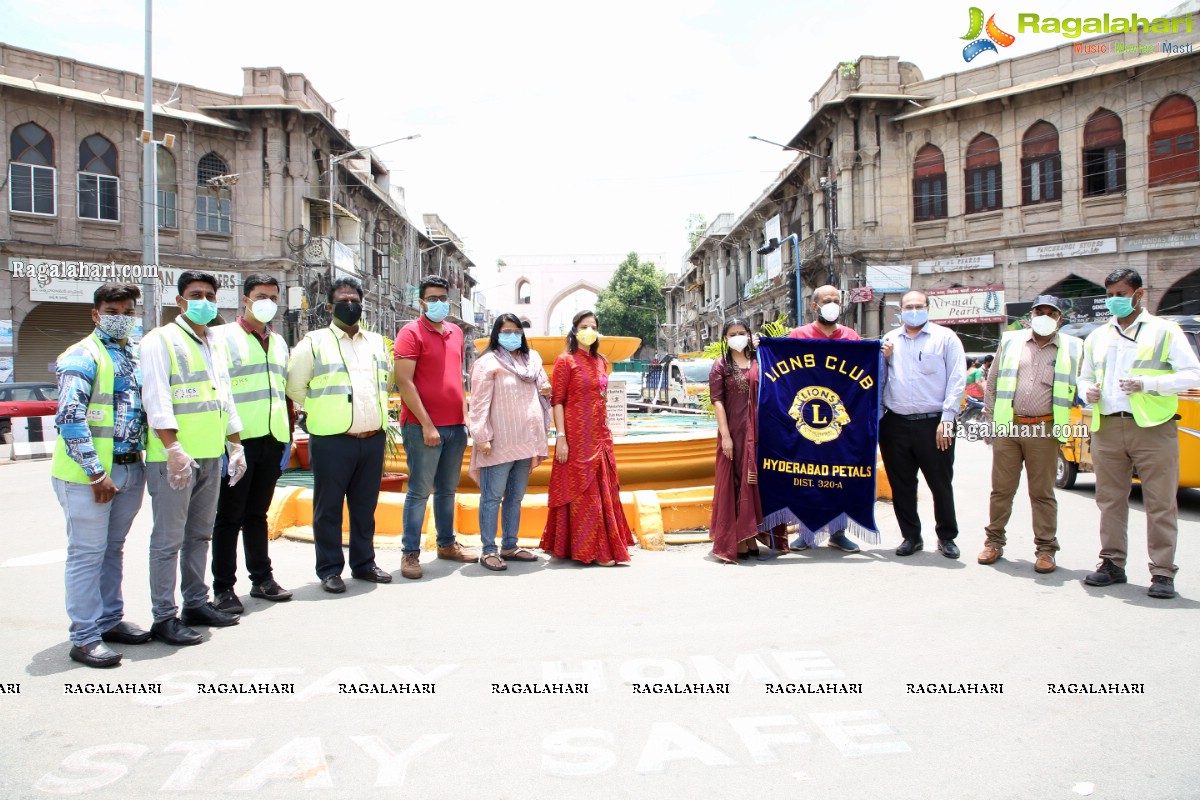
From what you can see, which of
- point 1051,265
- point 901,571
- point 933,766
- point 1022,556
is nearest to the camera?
point 933,766

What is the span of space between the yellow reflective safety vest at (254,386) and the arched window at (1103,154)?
89.0 feet

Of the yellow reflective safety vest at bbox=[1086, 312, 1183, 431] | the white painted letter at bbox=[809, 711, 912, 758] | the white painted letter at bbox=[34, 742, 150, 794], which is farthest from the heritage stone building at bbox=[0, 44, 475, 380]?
the white painted letter at bbox=[809, 711, 912, 758]

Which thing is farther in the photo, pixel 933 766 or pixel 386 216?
pixel 386 216

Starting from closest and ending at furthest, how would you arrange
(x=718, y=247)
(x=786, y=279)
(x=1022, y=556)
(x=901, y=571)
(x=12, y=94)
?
(x=901, y=571)
(x=1022, y=556)
(x=12, y=94)
(x=786, y=279)
(x=718, y=247)

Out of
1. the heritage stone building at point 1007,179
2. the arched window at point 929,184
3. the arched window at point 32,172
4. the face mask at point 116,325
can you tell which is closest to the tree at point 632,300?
the heritage stone building at point 1007,179

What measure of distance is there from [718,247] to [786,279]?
17.3 meters

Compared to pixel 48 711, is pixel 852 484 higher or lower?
higher

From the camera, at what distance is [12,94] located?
934 inches

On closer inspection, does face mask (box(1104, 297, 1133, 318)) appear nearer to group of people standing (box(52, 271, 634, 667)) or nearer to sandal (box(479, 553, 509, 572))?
group of people standing (box(52, 271, 634, 667))

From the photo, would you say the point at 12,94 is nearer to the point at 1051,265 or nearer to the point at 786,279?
the point at 786,279

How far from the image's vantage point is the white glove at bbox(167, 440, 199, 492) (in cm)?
402

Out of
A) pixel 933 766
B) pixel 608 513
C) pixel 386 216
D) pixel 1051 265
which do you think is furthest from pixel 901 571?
pixel 386 216

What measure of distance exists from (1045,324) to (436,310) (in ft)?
13.6

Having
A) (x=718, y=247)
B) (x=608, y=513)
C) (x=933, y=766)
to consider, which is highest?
(x=718, y=247)
